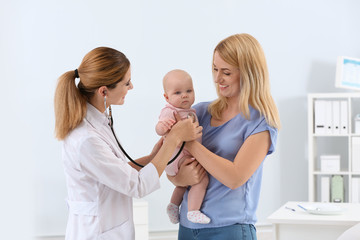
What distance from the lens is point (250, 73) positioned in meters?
1.81

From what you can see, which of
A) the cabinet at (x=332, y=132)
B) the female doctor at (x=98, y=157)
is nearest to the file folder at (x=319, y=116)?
the cabinet at (x=332, y=132)

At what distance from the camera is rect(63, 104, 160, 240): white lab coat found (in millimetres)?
1729

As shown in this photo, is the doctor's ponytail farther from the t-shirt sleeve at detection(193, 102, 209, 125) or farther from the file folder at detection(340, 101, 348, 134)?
the file folder at detection(340, 101, 348, 134)

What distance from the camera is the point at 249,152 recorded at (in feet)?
5.81

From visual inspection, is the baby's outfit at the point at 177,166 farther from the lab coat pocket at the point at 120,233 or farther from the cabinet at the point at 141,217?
the cabinet at the point at 141,217

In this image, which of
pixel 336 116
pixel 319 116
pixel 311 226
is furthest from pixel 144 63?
pixel 311 226

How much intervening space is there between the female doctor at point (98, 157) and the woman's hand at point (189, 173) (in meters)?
0.10

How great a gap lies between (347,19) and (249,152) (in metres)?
4.05

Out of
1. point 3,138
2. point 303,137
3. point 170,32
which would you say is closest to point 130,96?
point 170,32

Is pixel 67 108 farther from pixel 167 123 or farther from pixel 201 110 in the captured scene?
pixel 201 110

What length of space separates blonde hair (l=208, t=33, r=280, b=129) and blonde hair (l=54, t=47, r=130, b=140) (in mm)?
408

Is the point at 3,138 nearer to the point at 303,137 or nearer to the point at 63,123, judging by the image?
the point at 63,123

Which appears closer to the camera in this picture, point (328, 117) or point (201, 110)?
point (201, 110)

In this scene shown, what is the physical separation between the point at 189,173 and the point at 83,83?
1.74 ft
